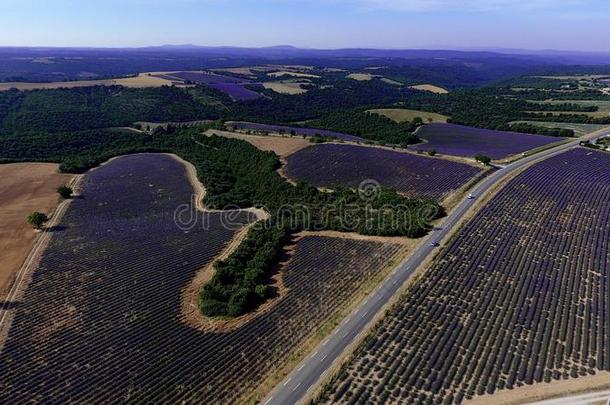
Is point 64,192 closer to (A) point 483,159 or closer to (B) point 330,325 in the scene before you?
(B) point 330,325

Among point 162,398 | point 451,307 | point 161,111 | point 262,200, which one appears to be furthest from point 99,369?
point 161,111

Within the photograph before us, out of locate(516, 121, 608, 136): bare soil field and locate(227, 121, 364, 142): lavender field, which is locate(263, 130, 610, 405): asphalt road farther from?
locate(516, 121, 608, 136): bare soil field

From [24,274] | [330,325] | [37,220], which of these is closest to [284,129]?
[37,220]

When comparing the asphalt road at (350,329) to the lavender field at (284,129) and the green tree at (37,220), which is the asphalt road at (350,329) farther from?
the lavender field at (284,129)

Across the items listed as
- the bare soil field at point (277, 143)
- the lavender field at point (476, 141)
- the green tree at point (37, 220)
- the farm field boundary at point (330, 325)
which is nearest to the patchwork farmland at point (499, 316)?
the farm field boundary at point (330, 325)

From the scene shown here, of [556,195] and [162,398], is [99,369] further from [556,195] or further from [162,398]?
[556,195]

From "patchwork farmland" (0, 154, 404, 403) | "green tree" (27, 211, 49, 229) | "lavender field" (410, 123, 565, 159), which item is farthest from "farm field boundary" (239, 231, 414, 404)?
"green tree" (27, 211, 49, 229)
